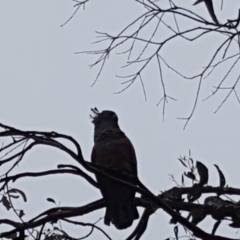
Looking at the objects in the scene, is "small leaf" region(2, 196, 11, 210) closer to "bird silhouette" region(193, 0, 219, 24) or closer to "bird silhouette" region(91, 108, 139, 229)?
"bird silhouette" region(91, 108, 139, 229)

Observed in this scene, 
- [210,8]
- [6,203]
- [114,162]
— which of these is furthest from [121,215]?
[210,8]

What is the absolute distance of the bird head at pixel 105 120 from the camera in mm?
3848

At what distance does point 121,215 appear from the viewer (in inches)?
123

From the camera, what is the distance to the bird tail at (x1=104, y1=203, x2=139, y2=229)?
3.07 m

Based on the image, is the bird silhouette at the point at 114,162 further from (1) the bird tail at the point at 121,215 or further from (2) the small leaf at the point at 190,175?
(2) the small leaf at the point at 190,175

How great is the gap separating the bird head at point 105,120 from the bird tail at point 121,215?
0.78 metres

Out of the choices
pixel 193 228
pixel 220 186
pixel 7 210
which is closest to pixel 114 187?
pixel 7 210

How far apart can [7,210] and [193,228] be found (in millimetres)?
825

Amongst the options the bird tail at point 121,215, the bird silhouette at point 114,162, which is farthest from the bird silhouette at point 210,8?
the bird tail at point 121,215

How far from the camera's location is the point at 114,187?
10.5 ft

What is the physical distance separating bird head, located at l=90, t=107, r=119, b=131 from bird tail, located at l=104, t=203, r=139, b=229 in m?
0.78

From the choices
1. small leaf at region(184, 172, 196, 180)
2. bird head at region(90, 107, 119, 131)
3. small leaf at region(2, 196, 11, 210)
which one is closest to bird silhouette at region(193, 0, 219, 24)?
small leaf at region(184, 172, 196, 180)

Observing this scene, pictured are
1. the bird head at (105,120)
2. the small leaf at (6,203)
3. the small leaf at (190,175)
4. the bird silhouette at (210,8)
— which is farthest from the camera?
the bird head at (105,120)

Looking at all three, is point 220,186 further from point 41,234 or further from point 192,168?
point 41,234
